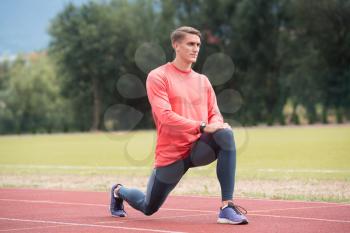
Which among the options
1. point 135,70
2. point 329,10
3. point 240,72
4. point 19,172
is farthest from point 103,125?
point 19,172

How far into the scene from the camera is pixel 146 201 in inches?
305

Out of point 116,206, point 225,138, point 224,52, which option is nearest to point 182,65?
point 225,138

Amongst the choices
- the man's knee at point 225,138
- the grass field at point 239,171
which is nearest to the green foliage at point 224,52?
the grass field at point 239,171

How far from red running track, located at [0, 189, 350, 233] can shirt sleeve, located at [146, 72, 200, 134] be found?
96 centimetres

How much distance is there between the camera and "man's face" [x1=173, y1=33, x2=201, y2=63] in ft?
24.0

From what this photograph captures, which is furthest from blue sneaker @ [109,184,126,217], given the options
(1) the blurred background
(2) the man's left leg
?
(1) the blurred background

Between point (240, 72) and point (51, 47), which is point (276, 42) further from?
point (51, 47)

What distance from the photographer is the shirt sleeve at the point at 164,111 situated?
281 inches

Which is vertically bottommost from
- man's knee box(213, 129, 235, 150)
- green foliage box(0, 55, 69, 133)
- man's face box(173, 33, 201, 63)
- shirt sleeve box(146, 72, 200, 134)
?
green foliage box(0, 55, 69, 133)

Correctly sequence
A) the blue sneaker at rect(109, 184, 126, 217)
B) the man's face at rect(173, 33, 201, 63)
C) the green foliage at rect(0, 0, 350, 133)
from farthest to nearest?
the green foliage at rect(0, 0, 350, 133), the blue sneaker at rect(109, 184, 126, 217), the man's face at rect(173, 33, 201, 63)

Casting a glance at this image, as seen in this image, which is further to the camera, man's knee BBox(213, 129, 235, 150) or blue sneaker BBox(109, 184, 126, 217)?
blue sneaker BBox(109, 184, 126, 217)

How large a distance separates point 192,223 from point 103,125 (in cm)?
5440

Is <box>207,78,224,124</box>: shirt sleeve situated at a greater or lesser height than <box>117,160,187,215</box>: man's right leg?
greater

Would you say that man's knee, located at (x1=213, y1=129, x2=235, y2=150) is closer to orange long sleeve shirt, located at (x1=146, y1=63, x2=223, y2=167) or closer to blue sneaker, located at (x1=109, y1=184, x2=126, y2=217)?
orange long sleeve shirt, located at (x1=146, y1=63, x2=223, y2=167)
